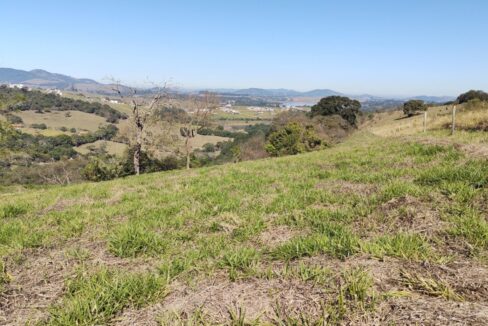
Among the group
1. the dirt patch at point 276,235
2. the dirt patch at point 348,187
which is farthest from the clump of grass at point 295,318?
the dirt patch at point 348,187

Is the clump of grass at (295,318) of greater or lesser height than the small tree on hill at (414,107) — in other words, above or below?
below

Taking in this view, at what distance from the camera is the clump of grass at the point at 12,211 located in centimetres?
768

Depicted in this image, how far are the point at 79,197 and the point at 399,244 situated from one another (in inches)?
354

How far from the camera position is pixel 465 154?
8.47 meters

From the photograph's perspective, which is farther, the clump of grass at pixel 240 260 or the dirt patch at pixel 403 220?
the dirt patch at pixel 403 220

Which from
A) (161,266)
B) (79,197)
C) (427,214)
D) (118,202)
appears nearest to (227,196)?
(118,202)

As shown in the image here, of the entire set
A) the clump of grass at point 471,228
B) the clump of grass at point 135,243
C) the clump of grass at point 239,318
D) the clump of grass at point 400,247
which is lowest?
the clump of grass at point 135,243

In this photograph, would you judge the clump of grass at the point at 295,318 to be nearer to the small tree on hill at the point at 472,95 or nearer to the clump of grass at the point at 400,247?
the clump of grass at the point at 400,247

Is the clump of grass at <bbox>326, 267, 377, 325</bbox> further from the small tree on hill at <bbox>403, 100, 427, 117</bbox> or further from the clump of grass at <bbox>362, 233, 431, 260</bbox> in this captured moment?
the small tree on hill at <bbox>403, 100, 427, 117</bbox>

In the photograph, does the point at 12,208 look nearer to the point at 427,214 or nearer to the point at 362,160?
the point at 427,214

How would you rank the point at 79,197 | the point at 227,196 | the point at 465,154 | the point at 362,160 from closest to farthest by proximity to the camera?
the point at 227,196 → the point at 465,154 → the point at 79,197 → the point at 362,160

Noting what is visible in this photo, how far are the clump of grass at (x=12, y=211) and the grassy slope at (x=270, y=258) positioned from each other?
357 mm

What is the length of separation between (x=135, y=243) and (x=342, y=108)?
7441 cm

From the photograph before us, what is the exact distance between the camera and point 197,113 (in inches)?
1403
